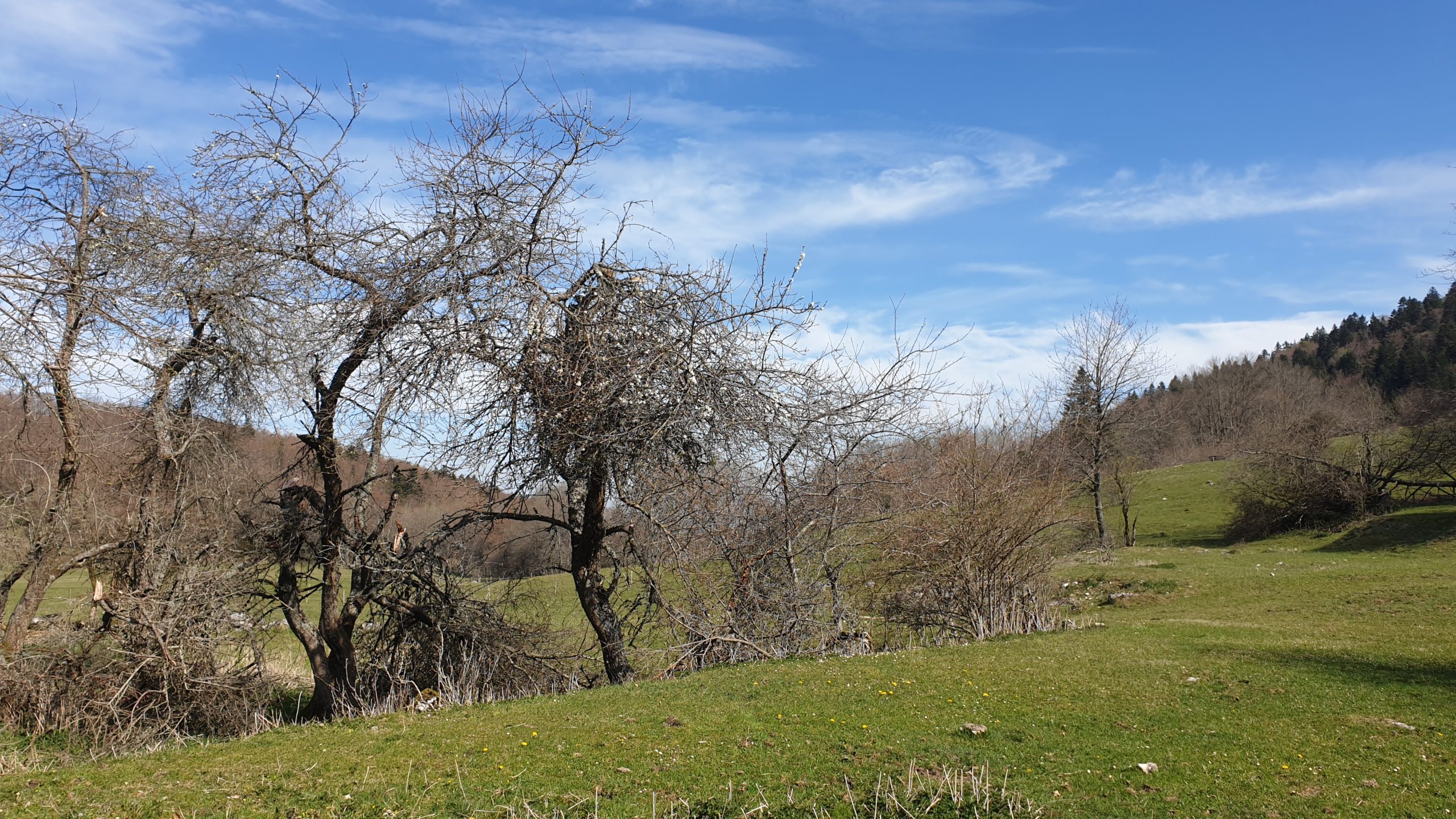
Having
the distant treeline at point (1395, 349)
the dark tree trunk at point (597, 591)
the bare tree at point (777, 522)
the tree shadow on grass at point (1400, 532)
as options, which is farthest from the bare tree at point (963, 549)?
the distant treeline at point (1395, 349)

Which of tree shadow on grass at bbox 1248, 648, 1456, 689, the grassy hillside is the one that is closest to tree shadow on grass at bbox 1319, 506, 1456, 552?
the grassy hillside

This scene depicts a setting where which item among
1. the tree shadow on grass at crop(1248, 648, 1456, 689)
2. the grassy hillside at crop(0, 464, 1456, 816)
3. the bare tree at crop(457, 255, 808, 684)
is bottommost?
the tree shadow on grass at crop(1248, 648, 1456, 689)

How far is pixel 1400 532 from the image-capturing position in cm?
2586

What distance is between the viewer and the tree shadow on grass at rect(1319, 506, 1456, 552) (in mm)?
24234

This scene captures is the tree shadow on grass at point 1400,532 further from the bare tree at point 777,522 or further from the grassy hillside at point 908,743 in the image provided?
the bare tree at point 777,522

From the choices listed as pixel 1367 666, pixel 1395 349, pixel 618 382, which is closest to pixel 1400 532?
pixel 1367 666

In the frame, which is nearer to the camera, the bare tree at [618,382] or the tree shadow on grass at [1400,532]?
the bare tree at [618,382]

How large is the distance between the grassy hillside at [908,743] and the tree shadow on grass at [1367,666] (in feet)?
0.13

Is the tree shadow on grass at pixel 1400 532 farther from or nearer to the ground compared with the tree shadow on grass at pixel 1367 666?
nearer to the ground

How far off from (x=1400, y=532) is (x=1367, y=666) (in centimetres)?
2095

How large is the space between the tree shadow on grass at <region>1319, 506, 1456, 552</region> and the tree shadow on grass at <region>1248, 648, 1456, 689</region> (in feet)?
57.7

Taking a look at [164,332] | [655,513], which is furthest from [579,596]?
[164,332]

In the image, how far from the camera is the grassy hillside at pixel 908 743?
17.3 ft

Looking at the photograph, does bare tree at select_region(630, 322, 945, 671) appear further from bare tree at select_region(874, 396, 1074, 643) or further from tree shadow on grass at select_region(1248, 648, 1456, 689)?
tree shadow on grass at select_region(1248, 648, 1456, 689)
